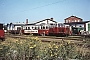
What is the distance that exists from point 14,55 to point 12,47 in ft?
1.62

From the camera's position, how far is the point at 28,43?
4.69 meters

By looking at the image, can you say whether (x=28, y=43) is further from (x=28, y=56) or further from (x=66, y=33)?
(x=66, y=33)

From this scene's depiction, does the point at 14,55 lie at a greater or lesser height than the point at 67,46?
lesser

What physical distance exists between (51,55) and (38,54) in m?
0.55

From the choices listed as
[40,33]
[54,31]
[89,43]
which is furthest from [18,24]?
[89,43]

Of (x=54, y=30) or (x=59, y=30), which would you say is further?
(x=54, y=30)

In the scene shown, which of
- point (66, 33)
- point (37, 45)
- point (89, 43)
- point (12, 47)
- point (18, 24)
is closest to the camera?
point (37, 45)

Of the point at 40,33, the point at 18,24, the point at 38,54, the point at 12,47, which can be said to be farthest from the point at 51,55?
the point at 18,24

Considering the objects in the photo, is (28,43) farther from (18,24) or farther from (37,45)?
(18,24)

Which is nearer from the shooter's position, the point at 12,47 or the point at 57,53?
the point at 57,53

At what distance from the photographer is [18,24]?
5562 cm

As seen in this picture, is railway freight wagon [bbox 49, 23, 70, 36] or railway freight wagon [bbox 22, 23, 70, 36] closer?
railway freight wagon [bbox 49, 23, 70, 36]

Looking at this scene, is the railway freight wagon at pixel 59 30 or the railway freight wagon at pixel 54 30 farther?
the railway freight wagon at pixel 54 30

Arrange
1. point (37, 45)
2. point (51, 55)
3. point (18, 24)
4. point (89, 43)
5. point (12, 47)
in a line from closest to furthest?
point (51, 55) < point (37, 45) < point (12, 47) < point (89, 43) < point (18, 24)
